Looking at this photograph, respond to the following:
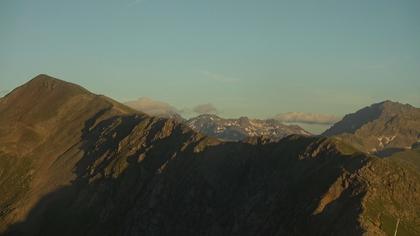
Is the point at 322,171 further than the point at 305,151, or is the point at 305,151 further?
the point at 305,151

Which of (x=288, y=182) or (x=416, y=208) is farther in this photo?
(x=288, y=182)

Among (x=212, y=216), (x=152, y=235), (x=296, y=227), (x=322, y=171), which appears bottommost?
(x=152, y=235)

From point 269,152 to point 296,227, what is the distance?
45375mm

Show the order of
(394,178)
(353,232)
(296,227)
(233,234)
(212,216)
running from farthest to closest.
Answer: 1. (212,216)
2. (233,234)
3. (394,178)
4. (296,227)
5. (353,232)

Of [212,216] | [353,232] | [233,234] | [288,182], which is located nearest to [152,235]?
[212,216]

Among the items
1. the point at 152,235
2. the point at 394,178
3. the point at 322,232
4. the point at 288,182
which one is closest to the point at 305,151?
the point at 288,182

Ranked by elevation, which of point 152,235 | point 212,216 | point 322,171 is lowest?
point 152,235

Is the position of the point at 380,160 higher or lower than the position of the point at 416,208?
higher

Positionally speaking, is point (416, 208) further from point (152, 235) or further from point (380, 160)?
point (152, 235)

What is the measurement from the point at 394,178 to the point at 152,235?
3204 inches

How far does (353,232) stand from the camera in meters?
129

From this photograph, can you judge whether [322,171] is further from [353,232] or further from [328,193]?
[353,232]

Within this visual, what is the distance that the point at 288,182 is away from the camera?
16500cm

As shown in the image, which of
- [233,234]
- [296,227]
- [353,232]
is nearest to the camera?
[353,232]
